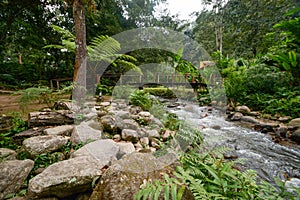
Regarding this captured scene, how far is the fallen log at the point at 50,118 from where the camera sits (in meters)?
1.94

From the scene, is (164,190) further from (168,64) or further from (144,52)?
(168,64)

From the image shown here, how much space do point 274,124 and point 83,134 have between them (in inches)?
165

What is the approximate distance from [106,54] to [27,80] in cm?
749

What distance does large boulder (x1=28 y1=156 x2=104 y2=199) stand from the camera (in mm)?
1083

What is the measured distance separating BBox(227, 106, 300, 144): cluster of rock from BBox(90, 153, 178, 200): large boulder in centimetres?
301

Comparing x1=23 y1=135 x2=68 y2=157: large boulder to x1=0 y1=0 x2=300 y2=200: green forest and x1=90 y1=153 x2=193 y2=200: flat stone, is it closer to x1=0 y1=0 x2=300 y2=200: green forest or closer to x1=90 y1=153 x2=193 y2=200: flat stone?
x1=0 y1=0 x2=300 y2=200: green forest

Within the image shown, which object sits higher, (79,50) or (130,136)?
(79,50)

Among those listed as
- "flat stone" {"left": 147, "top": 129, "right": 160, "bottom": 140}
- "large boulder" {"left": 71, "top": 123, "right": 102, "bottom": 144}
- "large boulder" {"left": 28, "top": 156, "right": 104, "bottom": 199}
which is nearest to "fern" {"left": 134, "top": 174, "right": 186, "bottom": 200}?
"large boulder" {"left": 28, "top": 156, "right": 104, "bottom": 199}

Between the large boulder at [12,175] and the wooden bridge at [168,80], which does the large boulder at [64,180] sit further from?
the wooden bridge at [168,80]

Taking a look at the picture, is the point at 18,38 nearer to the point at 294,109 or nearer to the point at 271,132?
the point at 271,132

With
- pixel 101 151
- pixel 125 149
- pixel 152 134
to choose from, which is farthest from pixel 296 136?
pixel 101 151

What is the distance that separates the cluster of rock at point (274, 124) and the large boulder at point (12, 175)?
3.92 meters

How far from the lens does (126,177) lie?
1.08 metres

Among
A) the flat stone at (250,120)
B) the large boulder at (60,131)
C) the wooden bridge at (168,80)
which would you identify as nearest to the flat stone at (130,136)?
the large boulder at (60,131)
